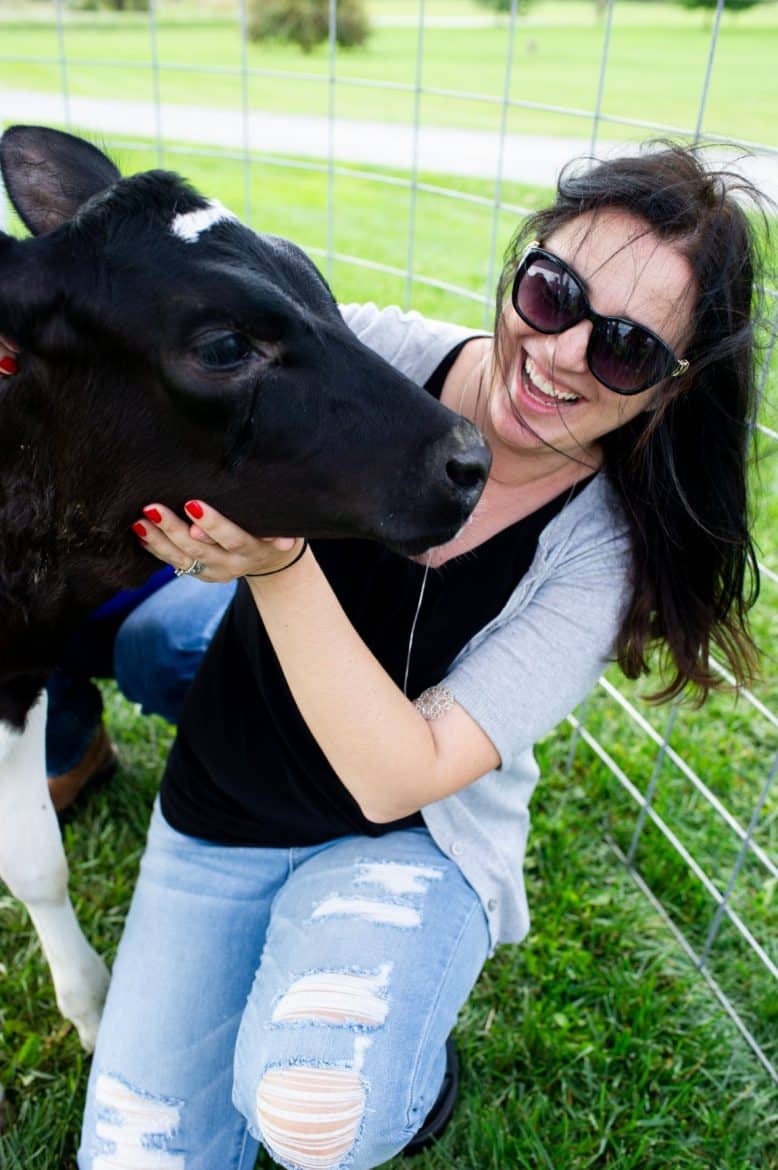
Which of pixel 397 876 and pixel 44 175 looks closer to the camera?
pixel 44 175

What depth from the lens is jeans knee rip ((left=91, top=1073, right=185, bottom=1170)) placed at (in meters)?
2.20

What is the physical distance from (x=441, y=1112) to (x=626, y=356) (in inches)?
69.3

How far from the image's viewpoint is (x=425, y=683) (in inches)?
94.5

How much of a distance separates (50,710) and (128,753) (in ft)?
1.74

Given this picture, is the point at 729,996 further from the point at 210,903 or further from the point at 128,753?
the point at 128,753

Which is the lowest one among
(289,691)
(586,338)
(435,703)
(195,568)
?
(289,691)

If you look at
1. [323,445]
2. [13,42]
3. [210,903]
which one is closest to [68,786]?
[210,903]

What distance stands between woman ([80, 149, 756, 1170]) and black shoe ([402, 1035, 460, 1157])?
0.04ft

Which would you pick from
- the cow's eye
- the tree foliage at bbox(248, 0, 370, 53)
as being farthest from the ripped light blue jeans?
the tree foliage at bbox(248, 0, 370, 53)

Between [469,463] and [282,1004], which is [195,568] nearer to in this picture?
[469,463]

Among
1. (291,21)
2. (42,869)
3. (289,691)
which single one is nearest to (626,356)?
(289,691)

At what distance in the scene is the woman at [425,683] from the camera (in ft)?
6.73

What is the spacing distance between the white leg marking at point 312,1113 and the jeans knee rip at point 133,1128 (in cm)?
28

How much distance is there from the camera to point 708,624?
7.94ft
